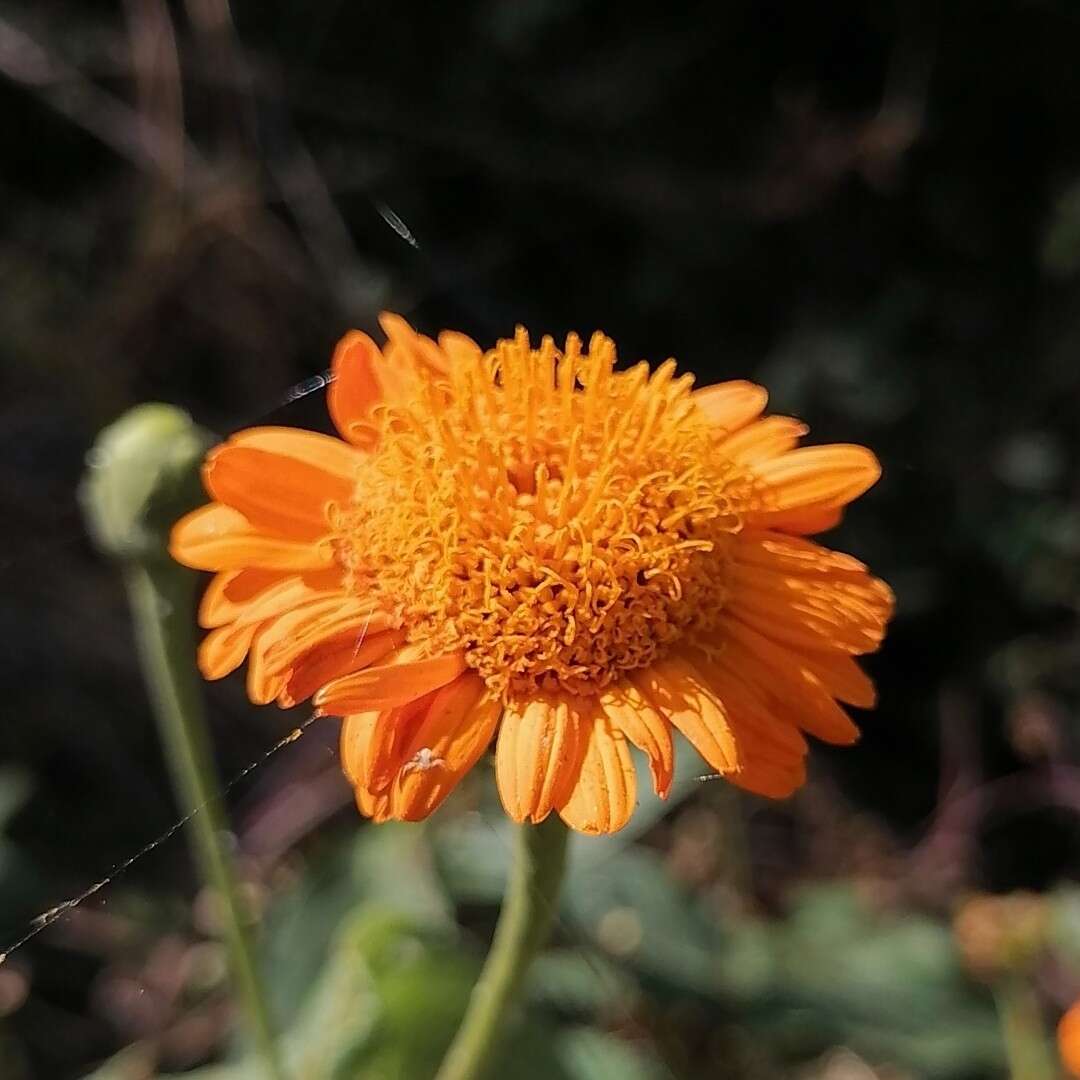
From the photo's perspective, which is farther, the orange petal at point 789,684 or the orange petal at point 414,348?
the orange petal at point 414,348

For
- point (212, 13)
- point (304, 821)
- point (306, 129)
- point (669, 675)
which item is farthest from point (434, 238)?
point (669, 675)

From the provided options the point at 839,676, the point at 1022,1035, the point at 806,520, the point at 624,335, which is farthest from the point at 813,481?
the point at 624,335

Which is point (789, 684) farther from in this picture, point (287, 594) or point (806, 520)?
point (287, 594)

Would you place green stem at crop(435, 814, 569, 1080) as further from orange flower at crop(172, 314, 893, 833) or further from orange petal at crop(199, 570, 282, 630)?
orange petal at crop(199, 570, 282, 630)

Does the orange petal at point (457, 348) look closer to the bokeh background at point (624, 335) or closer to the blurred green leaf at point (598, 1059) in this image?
the bokeh background at point (624, 335)

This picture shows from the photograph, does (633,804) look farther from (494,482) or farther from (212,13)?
(212,13)

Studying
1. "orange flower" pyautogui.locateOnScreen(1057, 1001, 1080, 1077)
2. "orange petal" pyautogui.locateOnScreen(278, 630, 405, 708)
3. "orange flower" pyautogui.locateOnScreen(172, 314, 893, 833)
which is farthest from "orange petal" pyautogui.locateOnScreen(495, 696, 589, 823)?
"orange flower" pyautogui.locateOnScreen(1057, 1001, 1080, 1077)

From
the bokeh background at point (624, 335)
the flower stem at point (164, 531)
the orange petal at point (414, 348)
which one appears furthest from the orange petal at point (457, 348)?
the bokeh background at point (624, 335)
